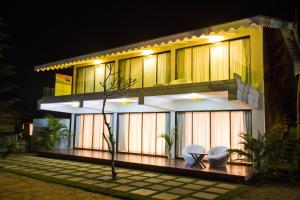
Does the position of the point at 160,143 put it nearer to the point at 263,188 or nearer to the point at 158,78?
the point at 158,78

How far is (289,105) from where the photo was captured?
13.0m

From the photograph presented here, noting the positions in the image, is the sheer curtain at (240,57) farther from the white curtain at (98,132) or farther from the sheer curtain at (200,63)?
the white curtain at (98,132)

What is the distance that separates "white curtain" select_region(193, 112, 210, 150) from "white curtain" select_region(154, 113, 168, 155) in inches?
55.5

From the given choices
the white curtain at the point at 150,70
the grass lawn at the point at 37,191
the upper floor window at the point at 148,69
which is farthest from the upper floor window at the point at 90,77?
the grass lawn at the point at 37,191

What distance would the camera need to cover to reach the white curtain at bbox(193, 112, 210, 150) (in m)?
12.1

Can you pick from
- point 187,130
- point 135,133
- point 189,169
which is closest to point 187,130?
point 187,130

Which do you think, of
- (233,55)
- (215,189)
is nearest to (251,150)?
(215,189)

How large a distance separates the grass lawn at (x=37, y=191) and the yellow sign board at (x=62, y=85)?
8.44 m

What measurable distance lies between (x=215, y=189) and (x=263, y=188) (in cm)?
147

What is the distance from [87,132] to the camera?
1664cm

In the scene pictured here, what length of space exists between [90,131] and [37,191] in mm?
9519

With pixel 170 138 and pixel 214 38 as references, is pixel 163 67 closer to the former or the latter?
pixel 214 38

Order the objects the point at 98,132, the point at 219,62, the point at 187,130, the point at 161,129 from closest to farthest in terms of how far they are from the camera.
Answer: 1. the point at 219,62
2. the point at 187,130
3. the point at 161,129
4. the point at 98,132

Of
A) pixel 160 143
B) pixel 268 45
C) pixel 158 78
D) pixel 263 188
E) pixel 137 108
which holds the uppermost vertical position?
pixel 268 45
